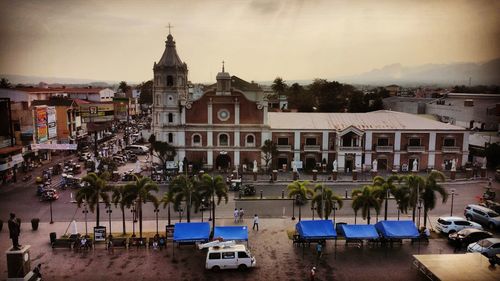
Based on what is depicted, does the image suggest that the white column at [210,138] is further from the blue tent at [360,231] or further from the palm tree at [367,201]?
the blue tent at [360,231]

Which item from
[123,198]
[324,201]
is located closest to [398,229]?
[324,201]

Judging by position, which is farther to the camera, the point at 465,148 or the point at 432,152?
the point at 465,148

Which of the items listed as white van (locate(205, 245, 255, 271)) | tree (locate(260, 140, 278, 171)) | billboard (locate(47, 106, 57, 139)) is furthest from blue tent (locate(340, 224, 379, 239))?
billboard (locate(47, 106, 57, 139))

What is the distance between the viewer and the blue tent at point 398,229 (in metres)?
20.5

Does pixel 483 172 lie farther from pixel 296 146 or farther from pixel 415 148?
pixel 296 146

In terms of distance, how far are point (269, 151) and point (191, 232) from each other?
17.6 metres

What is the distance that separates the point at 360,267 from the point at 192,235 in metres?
7.73

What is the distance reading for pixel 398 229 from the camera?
20766mm

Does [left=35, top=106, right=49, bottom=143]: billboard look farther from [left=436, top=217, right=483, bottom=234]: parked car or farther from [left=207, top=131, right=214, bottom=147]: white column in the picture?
[left=436, top=217, right=483, bottom=234]: parked car

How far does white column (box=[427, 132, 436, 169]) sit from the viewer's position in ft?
125

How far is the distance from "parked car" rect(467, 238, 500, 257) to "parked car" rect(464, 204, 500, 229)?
448 cm

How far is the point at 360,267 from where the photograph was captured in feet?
60.5

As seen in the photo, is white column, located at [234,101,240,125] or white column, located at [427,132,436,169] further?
white column, located at [427,132,436,169]

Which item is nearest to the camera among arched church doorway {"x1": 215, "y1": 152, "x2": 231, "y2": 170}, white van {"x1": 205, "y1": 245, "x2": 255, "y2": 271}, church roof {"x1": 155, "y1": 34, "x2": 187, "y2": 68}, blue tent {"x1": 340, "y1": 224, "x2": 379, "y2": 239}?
white van {"x1": 205, "y1": 245, "x2": 255, "y2": 271}
